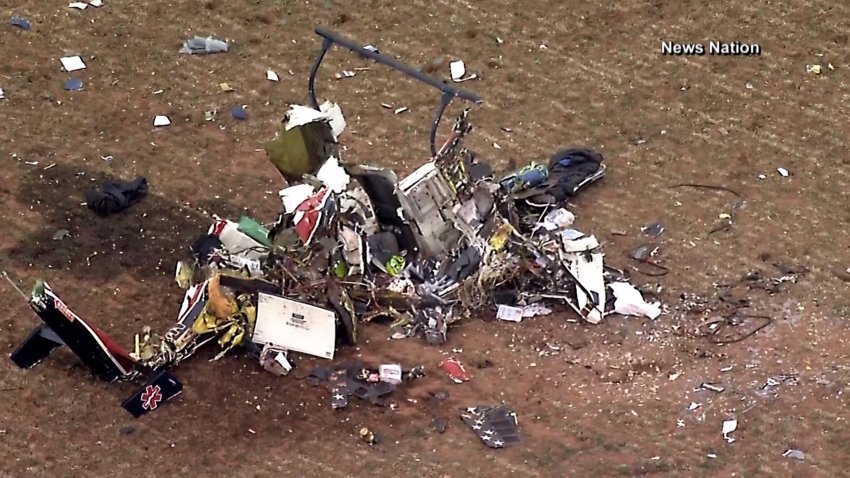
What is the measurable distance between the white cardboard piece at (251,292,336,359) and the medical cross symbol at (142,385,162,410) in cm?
81

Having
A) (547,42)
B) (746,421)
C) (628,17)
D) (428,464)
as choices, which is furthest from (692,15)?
(428,464)

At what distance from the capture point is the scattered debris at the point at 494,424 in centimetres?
721

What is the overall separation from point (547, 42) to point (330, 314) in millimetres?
5320

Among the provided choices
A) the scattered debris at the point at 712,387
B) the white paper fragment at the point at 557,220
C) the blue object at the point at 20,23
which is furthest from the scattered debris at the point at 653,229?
the blue object at the point at 20,23

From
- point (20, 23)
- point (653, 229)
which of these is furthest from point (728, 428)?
point (20, 23)

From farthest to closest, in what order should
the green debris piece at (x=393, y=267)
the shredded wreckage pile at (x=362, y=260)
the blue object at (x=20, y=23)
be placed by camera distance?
the blue object at (x=20, y=23) → the green debris piece at (x=393, y=267) → the shredded wreckage pile at (x=362, y=260)

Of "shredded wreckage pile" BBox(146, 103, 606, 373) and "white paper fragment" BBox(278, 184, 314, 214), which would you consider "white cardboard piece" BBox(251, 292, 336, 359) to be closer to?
"shredded wreckage pile" BBox(146, 103, 606, 373)

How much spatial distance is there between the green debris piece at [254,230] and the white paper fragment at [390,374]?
1437 millimetres

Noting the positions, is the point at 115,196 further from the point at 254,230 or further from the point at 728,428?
the point at 728,428

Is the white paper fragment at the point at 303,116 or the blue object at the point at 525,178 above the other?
the white paper fragment at the point at 303,116

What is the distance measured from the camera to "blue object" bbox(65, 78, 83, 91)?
438 inches

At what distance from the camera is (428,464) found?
277 inches

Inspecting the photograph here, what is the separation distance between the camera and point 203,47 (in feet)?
38.8

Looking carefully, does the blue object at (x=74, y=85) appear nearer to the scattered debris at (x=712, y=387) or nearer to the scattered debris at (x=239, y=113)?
the scattered debris at (x=239, y=113)
